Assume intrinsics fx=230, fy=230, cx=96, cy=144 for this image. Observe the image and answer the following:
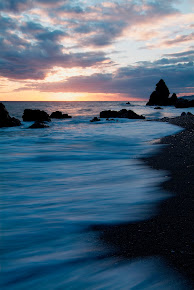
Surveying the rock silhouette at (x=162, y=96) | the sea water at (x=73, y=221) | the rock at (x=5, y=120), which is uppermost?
the rock silhouette at (x=162, y=96)

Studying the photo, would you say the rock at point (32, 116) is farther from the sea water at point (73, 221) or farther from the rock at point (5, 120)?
the sea water at point (73, 221)

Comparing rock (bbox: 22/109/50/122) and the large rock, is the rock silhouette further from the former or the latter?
rock (bbox: 22/109/50/122)

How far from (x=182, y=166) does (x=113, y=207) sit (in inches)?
102

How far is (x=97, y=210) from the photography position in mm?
3291

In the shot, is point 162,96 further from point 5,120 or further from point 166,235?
point 166,235

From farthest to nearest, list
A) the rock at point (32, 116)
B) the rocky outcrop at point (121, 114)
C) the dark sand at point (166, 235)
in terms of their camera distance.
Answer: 1. the rocky outcrop at point (121, 114)
2. the rock at point (32, 116)
3. the dark sand at point (166, 235)

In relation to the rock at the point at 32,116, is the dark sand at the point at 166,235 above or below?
below

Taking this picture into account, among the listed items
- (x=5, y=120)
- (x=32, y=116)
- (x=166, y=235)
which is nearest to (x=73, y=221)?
(x=166, y=235)

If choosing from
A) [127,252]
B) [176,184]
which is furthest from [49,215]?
[176,184]

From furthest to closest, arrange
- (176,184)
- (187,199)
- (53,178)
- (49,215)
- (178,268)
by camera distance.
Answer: (53,178), (176,184), (187,199), (49,215), (178,268)

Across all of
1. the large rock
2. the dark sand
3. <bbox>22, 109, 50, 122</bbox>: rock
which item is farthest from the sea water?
the large rock

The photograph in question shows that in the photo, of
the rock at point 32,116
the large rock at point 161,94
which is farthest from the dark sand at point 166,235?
the large rock at point 161,94

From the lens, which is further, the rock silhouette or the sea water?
the rock silhouette

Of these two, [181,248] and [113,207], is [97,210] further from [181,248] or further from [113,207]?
[181,248]
